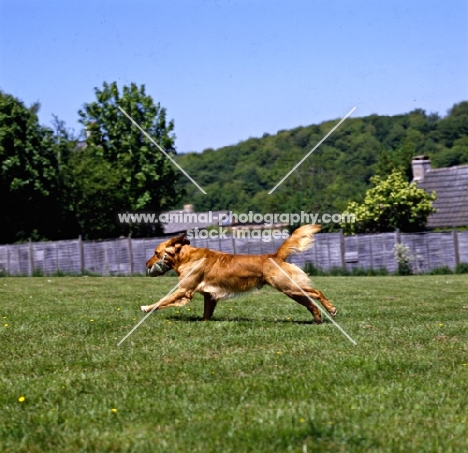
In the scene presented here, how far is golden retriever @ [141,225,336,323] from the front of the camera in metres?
12.1

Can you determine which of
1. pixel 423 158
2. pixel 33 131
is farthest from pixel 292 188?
pixel 33 131

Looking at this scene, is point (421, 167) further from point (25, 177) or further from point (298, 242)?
point (298, 242)

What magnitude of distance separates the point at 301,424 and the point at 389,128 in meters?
76.3

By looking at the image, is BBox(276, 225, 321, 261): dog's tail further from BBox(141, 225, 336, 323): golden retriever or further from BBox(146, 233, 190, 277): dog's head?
BBox(146, 233, 190, 277): dog's head

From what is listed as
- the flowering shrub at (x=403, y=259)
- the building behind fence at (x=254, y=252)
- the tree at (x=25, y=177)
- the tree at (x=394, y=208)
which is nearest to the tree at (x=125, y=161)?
the tree at (x=25, y=177)

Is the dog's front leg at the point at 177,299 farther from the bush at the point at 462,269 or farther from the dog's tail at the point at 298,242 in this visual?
the bush at the point at 462,269

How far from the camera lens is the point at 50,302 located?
16.5 m

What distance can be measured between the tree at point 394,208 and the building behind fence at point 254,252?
25.5 ft

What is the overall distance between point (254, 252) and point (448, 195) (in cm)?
1747

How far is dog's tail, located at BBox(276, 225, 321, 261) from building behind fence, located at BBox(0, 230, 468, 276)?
2348cm

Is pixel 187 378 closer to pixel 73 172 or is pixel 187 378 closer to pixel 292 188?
pixel 73 172

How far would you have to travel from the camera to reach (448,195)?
2068 inches

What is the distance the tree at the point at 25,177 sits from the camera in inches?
1885

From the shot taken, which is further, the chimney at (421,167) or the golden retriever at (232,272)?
the chimney at (421,167)
